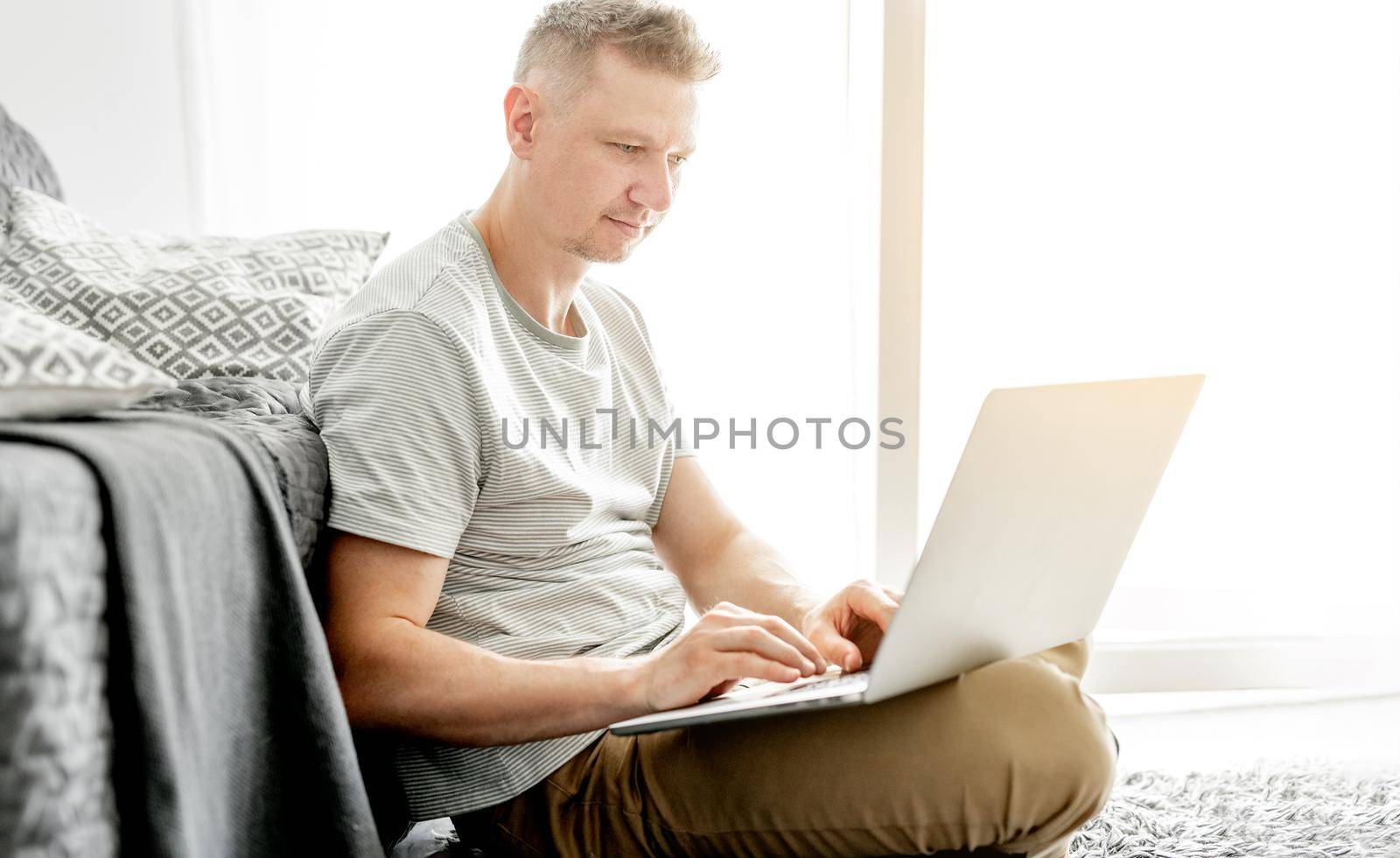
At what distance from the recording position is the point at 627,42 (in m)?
1.26

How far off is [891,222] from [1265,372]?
2.52 ft

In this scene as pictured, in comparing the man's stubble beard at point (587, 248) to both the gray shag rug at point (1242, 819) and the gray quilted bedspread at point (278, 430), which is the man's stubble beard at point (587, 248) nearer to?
the gray quilted bedspread at point (278, 430)

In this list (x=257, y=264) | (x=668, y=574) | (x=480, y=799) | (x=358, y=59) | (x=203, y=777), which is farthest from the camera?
(x=358, y=59)

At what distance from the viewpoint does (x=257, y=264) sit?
1547mm

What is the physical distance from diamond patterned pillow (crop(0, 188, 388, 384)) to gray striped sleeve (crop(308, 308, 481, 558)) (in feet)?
1.28

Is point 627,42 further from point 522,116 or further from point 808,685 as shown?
point 808,685

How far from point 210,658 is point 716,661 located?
0.37 meters

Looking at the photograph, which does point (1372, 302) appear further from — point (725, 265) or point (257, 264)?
point (257, 264)

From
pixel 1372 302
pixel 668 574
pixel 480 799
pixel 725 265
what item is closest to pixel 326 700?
pixel 480 799

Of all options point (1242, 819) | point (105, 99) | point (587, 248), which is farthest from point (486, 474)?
point (105, 99)

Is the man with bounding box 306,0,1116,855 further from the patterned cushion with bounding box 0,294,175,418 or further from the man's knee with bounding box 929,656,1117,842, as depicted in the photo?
the patterned cushion with bounding box 0,294,175,418

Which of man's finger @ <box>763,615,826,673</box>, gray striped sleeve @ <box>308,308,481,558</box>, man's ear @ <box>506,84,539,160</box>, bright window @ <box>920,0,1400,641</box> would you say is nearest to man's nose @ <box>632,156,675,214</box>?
man's ear @ <box>506,84,539,160</box>

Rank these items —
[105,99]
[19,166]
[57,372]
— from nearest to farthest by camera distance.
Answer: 1. [57,372]
2. [19,166]
3. [105,99]

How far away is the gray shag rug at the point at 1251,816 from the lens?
1483mm
